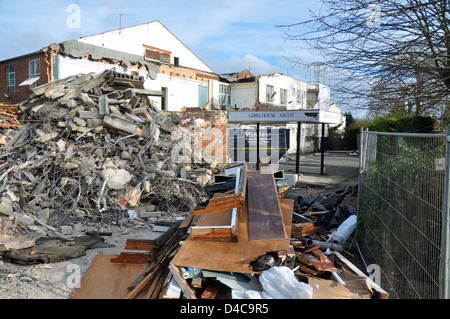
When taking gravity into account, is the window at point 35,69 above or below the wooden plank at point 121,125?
above

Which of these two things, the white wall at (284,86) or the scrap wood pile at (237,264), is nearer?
the scrap wood pile at (237,264)

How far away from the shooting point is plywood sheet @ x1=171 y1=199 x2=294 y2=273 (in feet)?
13.1

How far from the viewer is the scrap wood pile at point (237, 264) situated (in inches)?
147

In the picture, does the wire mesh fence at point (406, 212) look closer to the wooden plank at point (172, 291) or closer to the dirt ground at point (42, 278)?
the wooden plank at point (172, 291)

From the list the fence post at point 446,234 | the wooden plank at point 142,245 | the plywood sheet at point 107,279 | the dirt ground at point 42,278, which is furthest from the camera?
the wooden plank at point 142,245

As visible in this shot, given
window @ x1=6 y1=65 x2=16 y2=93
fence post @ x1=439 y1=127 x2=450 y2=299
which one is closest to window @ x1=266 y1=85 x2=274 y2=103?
window @ x1=6 y1=65 x2=16 y2=93

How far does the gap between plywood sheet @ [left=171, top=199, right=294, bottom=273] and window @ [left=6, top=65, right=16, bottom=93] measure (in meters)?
20.6

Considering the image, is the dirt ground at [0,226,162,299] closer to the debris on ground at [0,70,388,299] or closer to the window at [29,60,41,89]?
the debris on ground at [0,70,388,299]

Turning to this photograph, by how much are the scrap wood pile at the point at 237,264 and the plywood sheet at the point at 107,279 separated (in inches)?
0.5

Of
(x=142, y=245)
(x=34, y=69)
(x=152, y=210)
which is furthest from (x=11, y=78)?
(x=142, y=245)

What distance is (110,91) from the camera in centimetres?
1203

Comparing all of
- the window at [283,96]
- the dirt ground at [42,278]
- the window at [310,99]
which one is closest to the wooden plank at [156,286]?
the dirt ground at [42,278]
